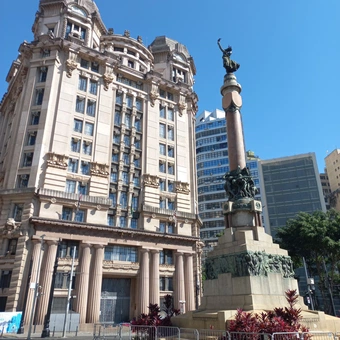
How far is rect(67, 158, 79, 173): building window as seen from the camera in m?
38.3

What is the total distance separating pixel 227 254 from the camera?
17234 mm

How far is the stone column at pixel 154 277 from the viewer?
120 ft

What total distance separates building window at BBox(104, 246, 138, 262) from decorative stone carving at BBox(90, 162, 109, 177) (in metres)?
9.16

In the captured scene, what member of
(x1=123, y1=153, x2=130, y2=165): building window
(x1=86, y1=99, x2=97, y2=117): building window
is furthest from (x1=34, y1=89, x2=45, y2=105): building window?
(x1=123, y1=153, x2=130, y2=165): building window

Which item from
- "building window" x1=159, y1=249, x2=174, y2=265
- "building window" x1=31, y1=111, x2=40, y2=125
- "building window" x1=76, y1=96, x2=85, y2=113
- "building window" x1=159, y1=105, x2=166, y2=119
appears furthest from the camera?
"building window" x1=159, y1=105, x2=166, y2=119

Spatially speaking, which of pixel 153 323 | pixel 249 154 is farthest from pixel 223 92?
pixel 249 154

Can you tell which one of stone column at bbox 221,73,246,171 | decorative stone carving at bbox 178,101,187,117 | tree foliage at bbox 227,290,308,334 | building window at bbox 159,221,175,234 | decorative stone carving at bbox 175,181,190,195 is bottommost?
tree foliage at bbox 227,290,308,334

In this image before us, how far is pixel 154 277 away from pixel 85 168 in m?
16.0

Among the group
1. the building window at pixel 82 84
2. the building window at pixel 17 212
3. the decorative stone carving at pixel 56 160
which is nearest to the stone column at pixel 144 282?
the decorative stone carving at pixel 56 160

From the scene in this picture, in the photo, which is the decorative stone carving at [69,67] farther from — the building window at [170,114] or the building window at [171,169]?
the building window at [171,169]

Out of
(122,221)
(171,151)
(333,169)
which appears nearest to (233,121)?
(122,221)

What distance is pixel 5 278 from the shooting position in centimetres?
3155

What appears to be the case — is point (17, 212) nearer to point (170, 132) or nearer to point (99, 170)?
point (99, 170)

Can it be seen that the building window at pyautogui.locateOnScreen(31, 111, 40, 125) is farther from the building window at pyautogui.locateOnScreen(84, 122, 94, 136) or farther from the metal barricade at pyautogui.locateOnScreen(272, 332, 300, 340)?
the metal barricade at pyautogui.locateOnScreen(272, 332, 300, 340)
